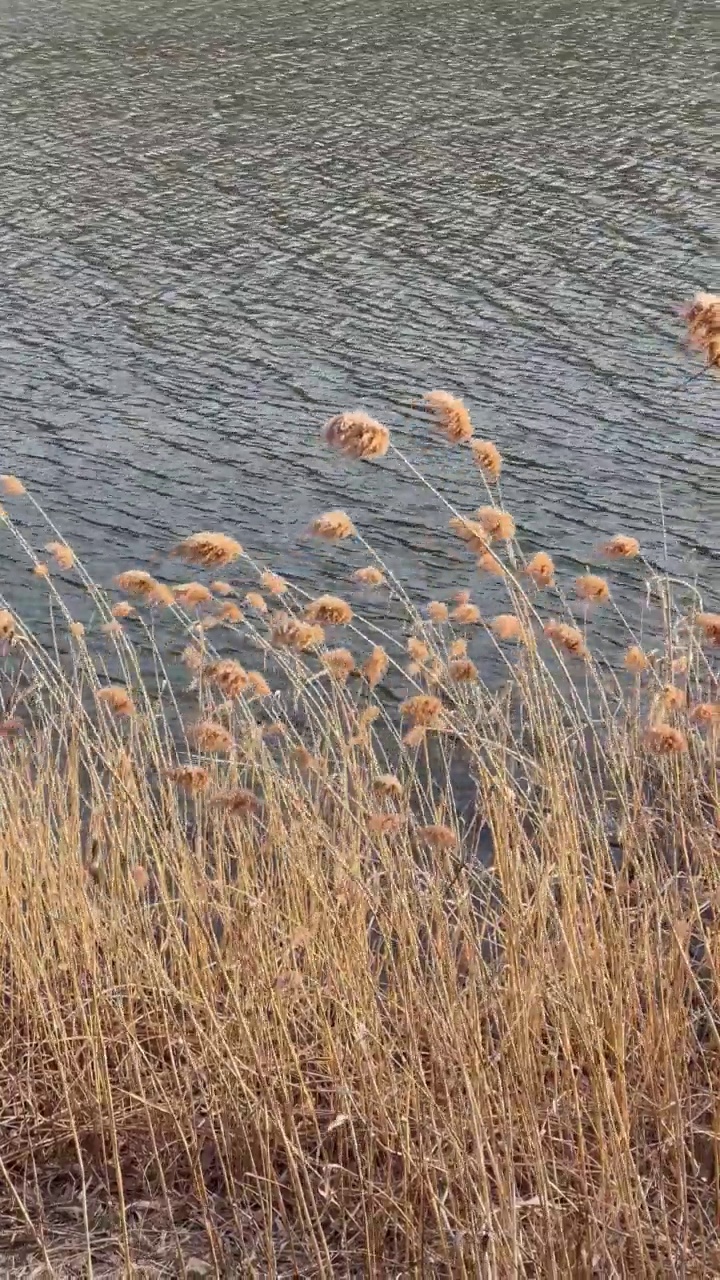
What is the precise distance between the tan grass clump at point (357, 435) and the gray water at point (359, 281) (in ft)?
17.4

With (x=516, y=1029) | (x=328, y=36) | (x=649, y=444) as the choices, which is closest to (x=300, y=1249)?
(x=516, y=1029)

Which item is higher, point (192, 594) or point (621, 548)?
point (621, 548)

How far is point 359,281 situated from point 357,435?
12.8 meters

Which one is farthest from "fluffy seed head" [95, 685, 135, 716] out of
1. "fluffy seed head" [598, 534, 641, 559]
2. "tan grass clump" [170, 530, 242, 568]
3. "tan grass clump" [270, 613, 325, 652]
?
"fluffy seed head" [598, 534, 641, 559]

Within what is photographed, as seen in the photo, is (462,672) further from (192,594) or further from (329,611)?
(192,594)

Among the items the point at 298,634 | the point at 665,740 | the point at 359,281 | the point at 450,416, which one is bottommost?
the point at 359,281

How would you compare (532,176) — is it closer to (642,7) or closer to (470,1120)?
(642,7)

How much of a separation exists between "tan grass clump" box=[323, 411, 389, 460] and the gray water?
5.29m

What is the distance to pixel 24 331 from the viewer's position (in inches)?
573

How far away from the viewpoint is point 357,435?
313cm

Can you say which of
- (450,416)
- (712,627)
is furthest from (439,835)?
(450,416)

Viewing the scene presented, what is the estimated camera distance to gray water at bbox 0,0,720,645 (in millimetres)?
10852

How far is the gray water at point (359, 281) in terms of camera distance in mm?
10852

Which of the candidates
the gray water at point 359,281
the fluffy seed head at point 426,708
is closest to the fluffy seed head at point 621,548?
the fluffy seed head at point 426,708
